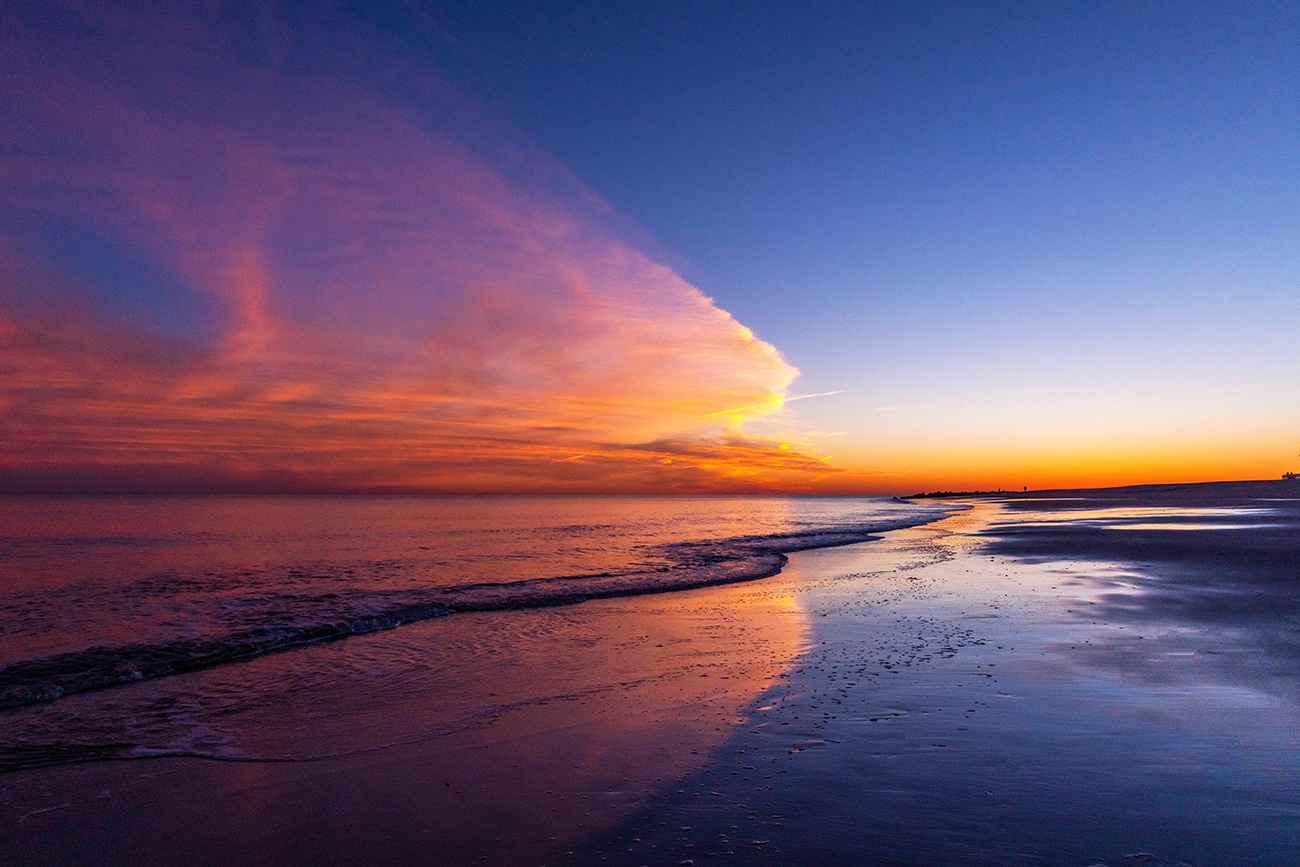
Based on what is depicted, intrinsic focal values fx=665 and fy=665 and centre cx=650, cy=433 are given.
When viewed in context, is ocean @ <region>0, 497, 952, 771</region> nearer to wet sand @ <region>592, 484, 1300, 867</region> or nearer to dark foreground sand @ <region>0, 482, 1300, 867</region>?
dark foreground sand @ <region>0, 482, 1300, 867</region>

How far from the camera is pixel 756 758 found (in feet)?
22.6

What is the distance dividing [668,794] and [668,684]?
3789mm

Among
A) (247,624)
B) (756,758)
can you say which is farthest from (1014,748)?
(247,624)

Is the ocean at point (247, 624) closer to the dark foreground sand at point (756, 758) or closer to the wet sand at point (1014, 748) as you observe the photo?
the dark foreground sand at point (756, 758)

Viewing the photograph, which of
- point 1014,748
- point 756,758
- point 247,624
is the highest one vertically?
point 1014,748

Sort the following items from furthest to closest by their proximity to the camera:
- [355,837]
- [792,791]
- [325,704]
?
[325,704] < [792,791] < [355,837]

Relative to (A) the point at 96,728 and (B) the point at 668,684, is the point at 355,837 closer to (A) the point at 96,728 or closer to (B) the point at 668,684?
(B) the point at 668,684

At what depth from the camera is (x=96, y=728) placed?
8.92 metres

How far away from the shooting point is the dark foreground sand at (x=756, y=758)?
17.2 ft

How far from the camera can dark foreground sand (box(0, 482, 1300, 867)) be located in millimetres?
5230

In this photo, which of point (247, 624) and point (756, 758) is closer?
point (756, 758)

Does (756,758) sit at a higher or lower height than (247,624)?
higher

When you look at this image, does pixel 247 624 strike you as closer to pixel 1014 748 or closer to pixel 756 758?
pixel 756 758

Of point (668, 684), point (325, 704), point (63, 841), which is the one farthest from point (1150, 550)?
point (63, 841)
